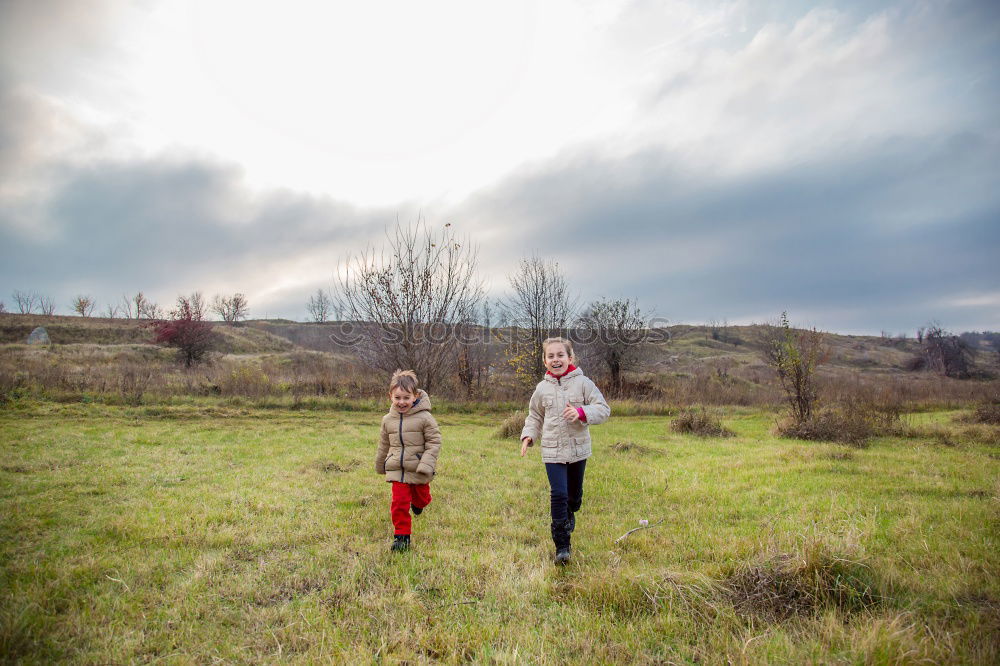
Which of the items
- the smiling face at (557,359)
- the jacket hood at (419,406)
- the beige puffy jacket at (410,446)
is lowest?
the beige puffy jacket at (410,446)

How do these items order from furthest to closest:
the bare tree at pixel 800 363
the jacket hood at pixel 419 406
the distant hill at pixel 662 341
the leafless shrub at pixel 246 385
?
the distant hill at pixel 662 341, the leafless shrub at pixel 246 385, the bare tree at pixel 800 363, the jacket hood at pixel 419 406

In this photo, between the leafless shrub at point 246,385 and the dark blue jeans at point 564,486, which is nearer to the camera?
the dark blue jeans at point 564,486

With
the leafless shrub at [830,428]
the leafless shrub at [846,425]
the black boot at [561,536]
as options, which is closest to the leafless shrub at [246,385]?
the black boot at [561,536]

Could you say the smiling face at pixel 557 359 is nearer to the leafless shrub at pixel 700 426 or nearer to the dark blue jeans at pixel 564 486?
the dark blue jeans at pixel 564 486

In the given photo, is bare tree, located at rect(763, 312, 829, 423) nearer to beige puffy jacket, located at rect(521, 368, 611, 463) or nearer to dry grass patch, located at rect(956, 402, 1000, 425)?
dry grass patch, located at rect(956, 402, 1000, 425)

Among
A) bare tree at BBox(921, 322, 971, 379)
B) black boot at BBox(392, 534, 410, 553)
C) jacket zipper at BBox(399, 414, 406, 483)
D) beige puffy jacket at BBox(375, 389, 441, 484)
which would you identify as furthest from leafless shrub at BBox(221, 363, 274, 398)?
bare tree at BBox(921, 322, 971, 379)

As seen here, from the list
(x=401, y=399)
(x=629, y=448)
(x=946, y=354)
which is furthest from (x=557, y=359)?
(x=946, y=354)

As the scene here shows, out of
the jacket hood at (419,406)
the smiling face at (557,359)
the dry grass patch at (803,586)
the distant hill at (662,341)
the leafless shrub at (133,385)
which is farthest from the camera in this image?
the distant hill at (662,341)

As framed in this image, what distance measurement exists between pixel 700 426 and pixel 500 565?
10.5 metres

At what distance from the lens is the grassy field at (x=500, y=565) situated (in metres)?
2.69

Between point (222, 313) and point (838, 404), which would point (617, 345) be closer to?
point (838, 404)

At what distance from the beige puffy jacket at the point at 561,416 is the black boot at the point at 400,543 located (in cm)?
152

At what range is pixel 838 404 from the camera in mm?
14852

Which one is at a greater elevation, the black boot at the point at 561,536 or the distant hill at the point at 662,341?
the distant hill at the point at 662,341
